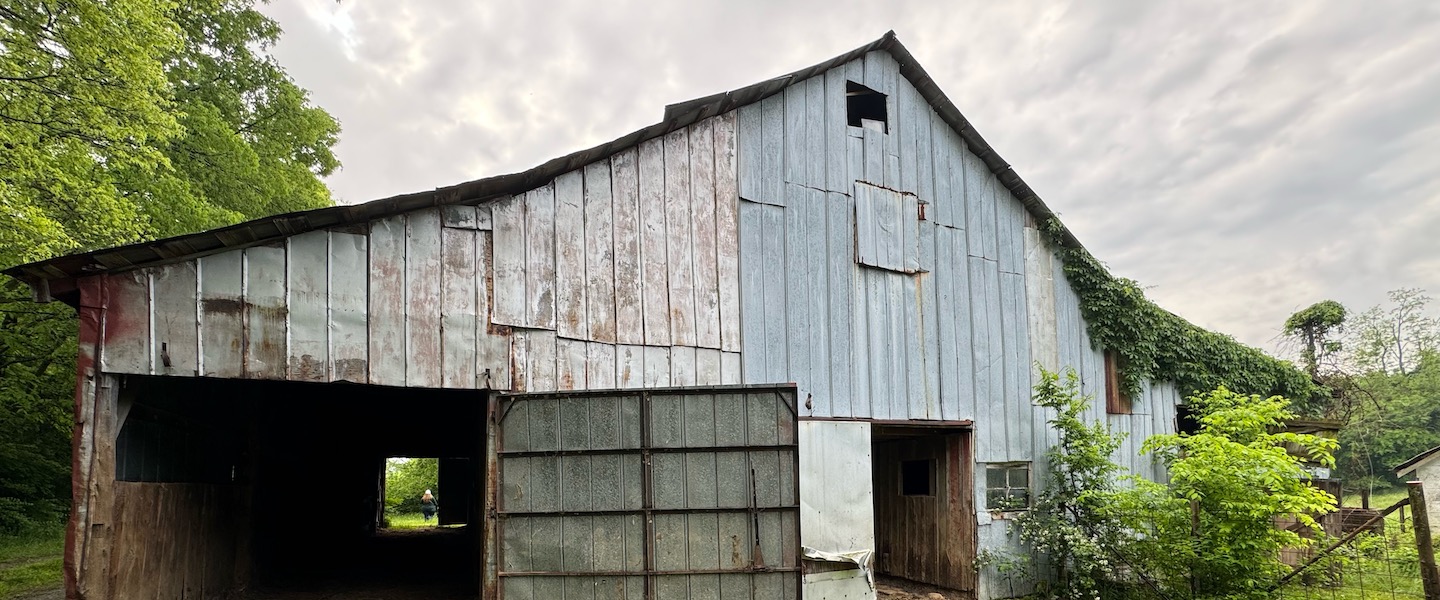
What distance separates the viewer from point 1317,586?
10.6 meters

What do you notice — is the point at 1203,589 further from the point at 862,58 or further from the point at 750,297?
the point at 862,58

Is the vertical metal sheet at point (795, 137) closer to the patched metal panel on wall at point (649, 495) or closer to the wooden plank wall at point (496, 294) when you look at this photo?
the wooden plank wall at point (496, 294)

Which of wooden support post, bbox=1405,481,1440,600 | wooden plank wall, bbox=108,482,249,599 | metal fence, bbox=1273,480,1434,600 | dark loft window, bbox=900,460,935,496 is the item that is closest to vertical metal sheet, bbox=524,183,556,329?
wooden plank wall, bbox=108,482,249,599

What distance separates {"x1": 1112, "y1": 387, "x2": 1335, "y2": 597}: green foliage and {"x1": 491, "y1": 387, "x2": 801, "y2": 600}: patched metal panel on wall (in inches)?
189

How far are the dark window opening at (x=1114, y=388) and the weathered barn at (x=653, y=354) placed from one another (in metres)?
0.05

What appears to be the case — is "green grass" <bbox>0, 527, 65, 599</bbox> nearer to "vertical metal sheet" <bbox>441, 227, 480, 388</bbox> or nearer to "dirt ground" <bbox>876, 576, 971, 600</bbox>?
"vertical metal sheet" <bbox>441, 227, 480, 388</bbox>

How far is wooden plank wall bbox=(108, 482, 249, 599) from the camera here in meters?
5.98

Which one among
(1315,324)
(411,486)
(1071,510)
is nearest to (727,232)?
(1071,510)

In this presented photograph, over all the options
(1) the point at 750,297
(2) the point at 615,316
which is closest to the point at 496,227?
(2) the point at 615,316

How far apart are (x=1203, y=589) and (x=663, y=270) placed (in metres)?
6.79

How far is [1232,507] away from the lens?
7.86 m

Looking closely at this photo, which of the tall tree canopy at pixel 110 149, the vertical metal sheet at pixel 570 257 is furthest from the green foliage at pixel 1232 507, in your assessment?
the tall tree canopy at pixel 110 149

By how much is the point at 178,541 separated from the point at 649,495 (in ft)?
14.6

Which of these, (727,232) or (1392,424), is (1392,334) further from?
(727,232)
